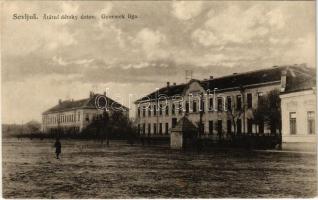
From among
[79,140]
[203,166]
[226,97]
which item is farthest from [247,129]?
[79,140]

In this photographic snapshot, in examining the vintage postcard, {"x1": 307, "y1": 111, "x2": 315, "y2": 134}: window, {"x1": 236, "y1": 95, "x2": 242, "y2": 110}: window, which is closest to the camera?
the vintage postcard

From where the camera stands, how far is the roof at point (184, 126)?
42.2 ft

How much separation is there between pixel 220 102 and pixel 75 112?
3499 mm

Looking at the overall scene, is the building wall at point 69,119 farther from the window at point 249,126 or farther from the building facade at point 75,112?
the window at point 249,126

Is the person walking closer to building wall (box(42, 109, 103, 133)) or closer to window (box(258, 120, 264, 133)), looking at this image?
building wall (box(42, 109, 103, 133))

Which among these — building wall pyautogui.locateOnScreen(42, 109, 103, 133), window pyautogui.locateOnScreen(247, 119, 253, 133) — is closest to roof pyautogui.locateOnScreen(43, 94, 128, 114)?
building wall pyautogui.locateOnScreen(42, 109, 103, 133)

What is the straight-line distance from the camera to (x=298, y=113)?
34.2 feet

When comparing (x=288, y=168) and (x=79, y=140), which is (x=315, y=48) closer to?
(x=288, y=168)

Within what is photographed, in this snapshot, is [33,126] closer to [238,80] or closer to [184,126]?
[184,126]

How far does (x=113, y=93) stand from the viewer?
929 cm

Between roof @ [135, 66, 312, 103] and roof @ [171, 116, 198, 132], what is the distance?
179 centimetres

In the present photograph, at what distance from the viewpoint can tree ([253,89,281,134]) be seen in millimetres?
11492

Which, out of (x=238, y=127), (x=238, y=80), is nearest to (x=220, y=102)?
(x=238, y=80)

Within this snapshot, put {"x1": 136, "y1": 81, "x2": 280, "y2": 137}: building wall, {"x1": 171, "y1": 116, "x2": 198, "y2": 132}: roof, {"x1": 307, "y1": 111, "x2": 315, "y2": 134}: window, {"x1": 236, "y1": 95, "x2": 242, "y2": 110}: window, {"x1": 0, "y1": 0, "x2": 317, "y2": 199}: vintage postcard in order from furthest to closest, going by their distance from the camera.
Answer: {"x1": 171, "y1": 116, "x2": 198, "y2": 132}: roof
{"x1": 236, "y1": 95, "x2": 242, "y2": 110}: window
{"x1": 136, "y1": 81, "x2": 280, "y2": 137}: building wall
{"x1": 307, "y1": 111, "x2": 315, "y2": 134}: window
{"x1": 0, "y1": 0, "x2": 317, "y2": 199}: vintage postcard
